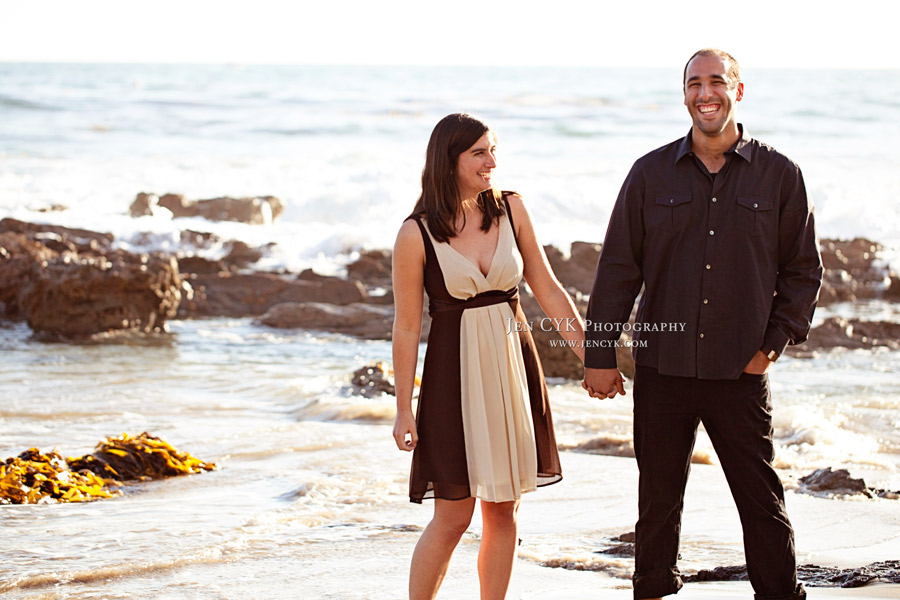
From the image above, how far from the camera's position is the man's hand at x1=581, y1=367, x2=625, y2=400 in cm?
360

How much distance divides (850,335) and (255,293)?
6.57 metres

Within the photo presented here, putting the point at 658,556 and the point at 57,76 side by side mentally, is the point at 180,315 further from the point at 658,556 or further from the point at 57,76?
the point at 57,76

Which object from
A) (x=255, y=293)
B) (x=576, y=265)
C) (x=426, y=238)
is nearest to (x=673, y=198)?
(x=426, y=238)

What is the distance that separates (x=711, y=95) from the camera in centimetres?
336

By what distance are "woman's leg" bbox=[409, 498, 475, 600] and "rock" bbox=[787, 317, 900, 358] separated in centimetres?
729

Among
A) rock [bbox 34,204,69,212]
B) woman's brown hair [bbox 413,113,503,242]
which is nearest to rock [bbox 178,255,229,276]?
rock [bbox 34,204,69,212]

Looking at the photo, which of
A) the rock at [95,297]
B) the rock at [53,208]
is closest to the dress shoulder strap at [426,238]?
the rock at [95,297]

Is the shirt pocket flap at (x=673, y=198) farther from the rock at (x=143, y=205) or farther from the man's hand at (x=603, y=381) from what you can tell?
the rock at (x=143, y=205)

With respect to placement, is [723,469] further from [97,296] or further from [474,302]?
[97,296]

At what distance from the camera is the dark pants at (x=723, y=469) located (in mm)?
3355

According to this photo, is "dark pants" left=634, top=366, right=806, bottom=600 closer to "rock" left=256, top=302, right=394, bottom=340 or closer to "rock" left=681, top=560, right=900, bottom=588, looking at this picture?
"rock" left=681, top=560, right=900, bottom=588

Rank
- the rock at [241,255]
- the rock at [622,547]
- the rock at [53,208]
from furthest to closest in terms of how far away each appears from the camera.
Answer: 1. the rock at [53,208]
2. the rock at [241,255]
3. the rock at [622,547]

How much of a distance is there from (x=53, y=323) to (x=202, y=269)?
133 inches

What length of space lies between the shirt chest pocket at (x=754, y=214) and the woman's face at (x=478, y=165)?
80 cm
